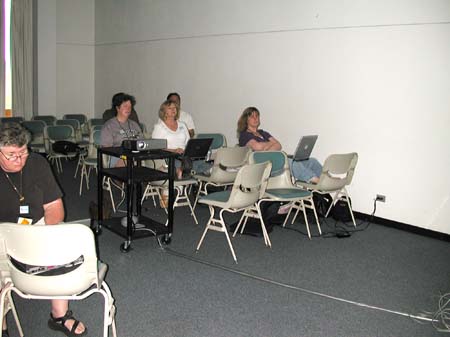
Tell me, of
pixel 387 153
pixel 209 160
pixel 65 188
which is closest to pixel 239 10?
pixel 209 160

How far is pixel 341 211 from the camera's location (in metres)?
5.66

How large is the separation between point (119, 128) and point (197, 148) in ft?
2.87

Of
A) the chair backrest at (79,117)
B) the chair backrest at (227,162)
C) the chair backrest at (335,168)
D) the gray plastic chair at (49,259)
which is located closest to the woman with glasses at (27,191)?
the gray plastic chair at (49,259)

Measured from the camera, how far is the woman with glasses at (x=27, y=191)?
2.66 m

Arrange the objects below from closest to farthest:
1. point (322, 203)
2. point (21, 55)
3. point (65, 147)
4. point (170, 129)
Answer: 1. point (170, 129)
2. point (322, 203)
3. point (65, 147)
4. point (21, 55)

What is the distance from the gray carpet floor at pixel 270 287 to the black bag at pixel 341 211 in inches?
15.8

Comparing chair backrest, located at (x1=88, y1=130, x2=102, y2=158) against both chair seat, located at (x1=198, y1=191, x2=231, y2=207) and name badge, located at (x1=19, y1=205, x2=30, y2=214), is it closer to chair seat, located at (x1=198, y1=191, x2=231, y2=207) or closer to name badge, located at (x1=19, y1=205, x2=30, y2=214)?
chair seat, located at (x1=198, y1=191, x2=231, y2=207)

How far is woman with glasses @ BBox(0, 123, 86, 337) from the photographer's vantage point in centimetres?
266

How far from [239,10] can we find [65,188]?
3711 mm

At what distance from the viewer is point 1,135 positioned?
2621mm

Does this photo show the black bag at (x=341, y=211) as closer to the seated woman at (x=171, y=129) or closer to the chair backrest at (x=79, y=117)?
the seated woman at (x=171, y=129)

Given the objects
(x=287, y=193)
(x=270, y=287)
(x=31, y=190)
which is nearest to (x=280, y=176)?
(x=287, y=193)

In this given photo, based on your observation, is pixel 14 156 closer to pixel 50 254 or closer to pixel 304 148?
pixel 50 254

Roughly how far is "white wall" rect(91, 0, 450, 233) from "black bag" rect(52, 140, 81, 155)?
2.09 meters
